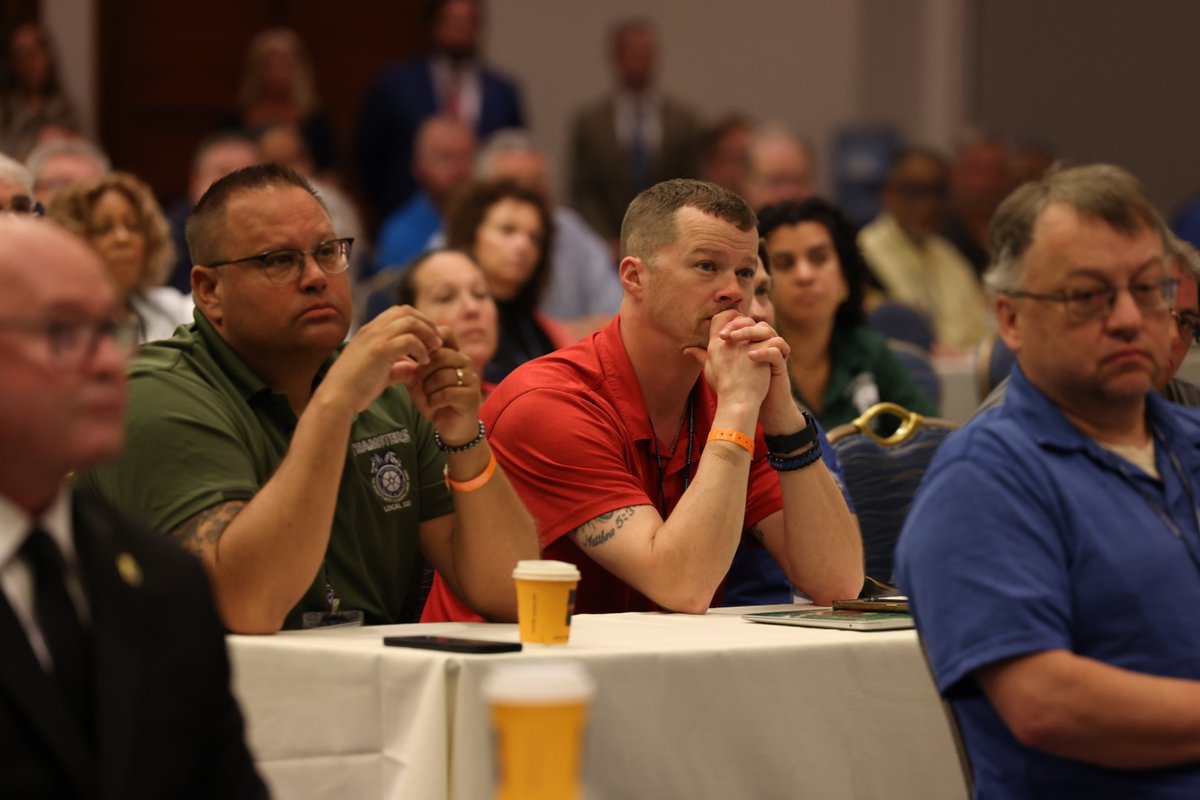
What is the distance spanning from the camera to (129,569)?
1670mm

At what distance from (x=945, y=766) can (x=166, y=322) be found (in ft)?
9.94

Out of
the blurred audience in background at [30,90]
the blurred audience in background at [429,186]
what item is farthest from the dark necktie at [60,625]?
the blurred audience in background at [30,90]

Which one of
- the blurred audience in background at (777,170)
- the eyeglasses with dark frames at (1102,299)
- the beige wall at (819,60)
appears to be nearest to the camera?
the eyeglasses with dark frames at (1102,299)

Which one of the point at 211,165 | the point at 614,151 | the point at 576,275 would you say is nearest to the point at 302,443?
the point at 211,165

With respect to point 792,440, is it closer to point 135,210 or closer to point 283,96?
point 135,210

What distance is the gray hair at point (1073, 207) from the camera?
2.14 m

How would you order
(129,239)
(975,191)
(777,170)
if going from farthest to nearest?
(975,191) < (777,170) < (129,239)

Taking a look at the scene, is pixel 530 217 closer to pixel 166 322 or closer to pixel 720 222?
pixel 166 322

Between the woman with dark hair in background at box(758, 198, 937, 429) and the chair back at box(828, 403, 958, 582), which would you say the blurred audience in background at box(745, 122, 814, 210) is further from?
the chair back at box(828, 403, 958, 582)

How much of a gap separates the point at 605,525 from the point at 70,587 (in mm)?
→ 1403

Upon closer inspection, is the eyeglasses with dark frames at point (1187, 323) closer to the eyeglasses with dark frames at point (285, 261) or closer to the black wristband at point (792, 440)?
the black wristband at point (792, 440)

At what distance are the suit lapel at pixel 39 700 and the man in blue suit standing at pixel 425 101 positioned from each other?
739cm

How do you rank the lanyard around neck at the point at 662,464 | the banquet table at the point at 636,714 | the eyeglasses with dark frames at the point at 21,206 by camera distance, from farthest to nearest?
the eyeglasses with dark frames at the point at 21,206, the lanyard around neck at the point at 662,464, the banquet table at the point at 636,714

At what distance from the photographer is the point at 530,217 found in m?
5.81
